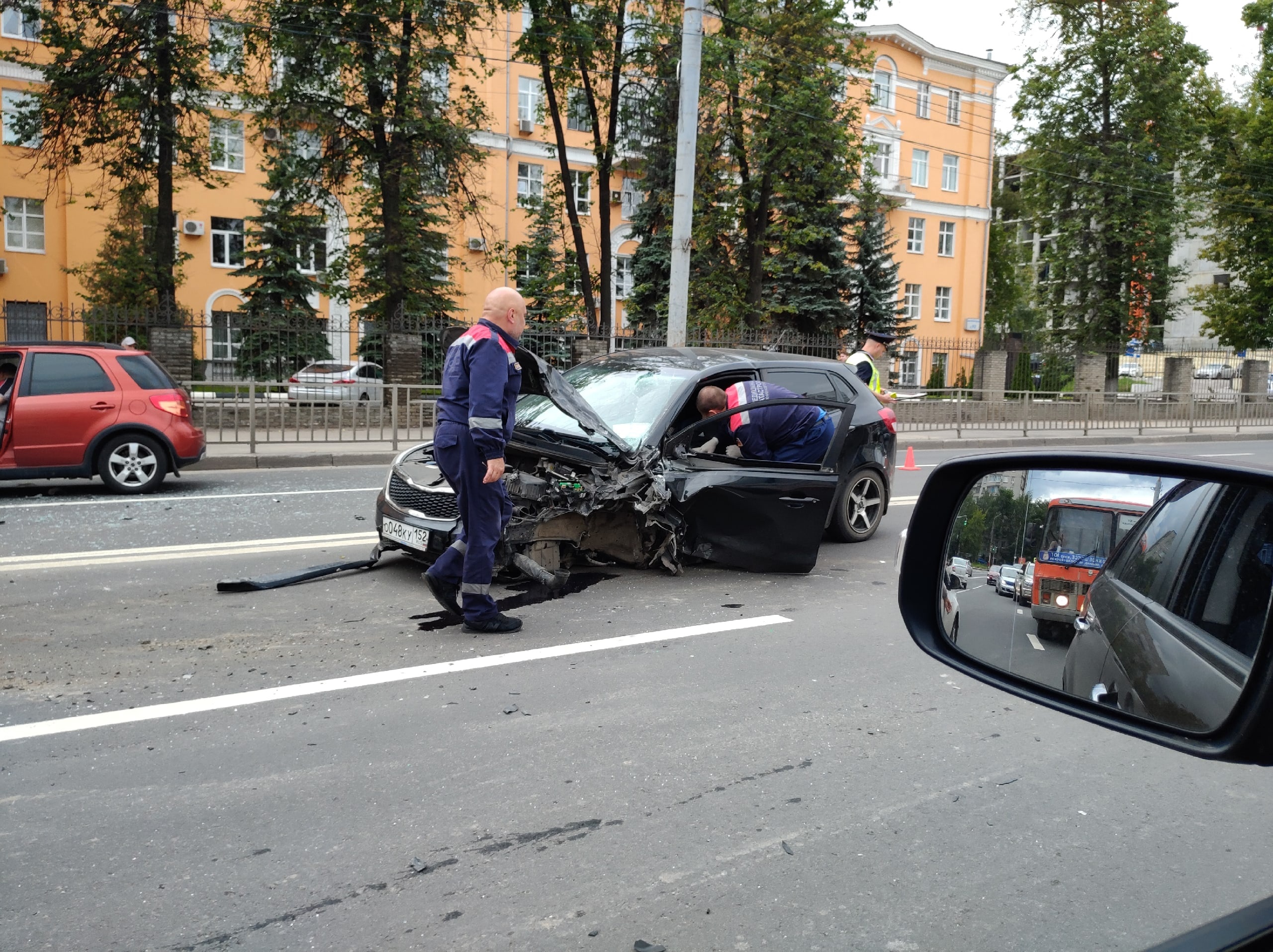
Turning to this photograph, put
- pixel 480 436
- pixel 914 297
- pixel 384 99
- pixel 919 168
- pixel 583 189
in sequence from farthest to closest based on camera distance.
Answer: pixel 914 297 < pixel 919 168 < pixel 583 189 < pixel 384 99 < pixel 480 436

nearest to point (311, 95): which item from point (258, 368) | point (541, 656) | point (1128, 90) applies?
point (258, 368)

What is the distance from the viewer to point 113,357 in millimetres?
11055

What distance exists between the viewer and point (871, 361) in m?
11.3

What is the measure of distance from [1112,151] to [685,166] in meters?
26.5

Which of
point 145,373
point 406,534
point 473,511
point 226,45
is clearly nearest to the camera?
point 473,511

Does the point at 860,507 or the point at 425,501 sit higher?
the point at 425,501

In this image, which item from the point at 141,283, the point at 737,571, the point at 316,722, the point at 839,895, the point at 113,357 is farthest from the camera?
the point at 141,283

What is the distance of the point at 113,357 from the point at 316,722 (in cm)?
828

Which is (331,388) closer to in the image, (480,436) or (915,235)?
(480,436)

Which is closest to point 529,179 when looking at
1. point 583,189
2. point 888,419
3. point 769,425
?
point 583,189

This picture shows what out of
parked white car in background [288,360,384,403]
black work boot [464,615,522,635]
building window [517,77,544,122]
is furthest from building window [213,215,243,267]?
black work boot [464,615,522,635]

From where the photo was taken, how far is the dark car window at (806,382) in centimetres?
842

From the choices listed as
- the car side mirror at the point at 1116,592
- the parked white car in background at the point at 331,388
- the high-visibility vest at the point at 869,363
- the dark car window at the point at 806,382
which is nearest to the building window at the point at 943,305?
the parked white car in background at the point at 331,388

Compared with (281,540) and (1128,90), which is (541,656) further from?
(1128,90)
